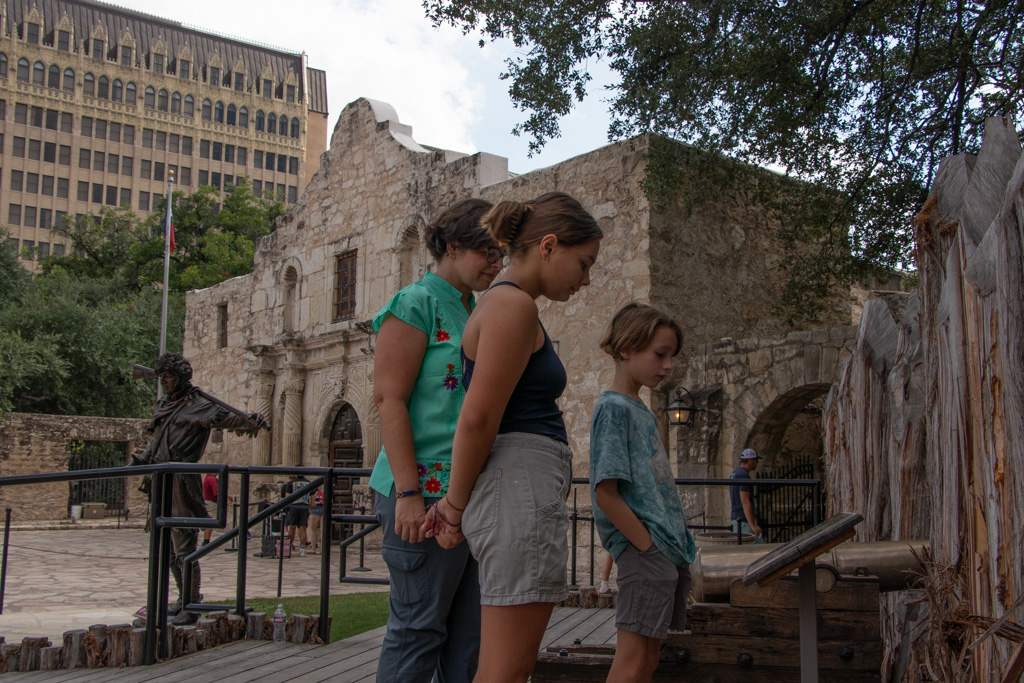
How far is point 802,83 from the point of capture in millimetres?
9133

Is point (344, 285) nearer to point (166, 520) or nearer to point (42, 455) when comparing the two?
point (42, 455)

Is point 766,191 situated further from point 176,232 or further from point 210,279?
point 176,232

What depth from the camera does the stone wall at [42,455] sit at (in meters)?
20.0

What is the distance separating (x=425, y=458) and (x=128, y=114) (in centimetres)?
6341

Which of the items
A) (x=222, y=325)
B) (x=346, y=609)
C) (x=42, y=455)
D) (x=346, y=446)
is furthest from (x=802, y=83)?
(x=42, y=455)

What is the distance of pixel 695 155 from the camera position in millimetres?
10070

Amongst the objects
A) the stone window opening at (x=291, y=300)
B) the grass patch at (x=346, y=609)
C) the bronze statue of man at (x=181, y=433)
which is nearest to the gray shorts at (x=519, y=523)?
the bronze statue of man at (x=181, y=433)

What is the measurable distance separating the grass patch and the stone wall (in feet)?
44.1

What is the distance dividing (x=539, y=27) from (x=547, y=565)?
875 cm

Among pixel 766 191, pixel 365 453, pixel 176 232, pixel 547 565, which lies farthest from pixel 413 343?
pixel 176 232

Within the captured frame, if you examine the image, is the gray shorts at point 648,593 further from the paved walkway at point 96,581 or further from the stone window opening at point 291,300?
the stone window opening at point 291,300

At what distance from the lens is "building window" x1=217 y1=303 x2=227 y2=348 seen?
62.2 feet

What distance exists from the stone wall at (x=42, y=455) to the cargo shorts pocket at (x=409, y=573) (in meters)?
19.1

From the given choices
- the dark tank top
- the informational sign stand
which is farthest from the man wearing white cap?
the dark tank top
